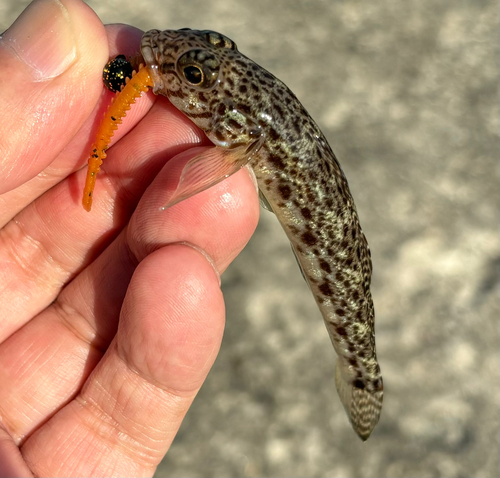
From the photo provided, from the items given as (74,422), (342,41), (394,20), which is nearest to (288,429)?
(74,422)

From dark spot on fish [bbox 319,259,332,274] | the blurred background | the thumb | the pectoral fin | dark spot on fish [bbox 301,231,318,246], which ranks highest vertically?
the thumb

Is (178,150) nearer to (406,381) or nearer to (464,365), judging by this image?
(406,381)

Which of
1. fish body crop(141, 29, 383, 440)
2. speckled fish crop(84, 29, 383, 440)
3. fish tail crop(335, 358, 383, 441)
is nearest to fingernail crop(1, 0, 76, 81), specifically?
speckled fish crop(84, 29, 383, 440)

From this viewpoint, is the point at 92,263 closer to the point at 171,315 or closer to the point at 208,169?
the point at 171,315

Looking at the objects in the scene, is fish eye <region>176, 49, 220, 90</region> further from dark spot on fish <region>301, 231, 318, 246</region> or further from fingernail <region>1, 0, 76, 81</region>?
dark spot on fish <region>301, 231, 318, 246</region>

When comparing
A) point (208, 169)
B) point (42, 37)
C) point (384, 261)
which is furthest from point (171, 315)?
point (384, 261)

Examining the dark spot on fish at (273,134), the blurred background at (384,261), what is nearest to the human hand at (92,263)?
the dark spot on fish at (273,134)

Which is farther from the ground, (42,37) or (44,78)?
(42,37)

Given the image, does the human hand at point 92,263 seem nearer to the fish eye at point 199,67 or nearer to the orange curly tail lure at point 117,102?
the orange curly tail lure at point 117,102
